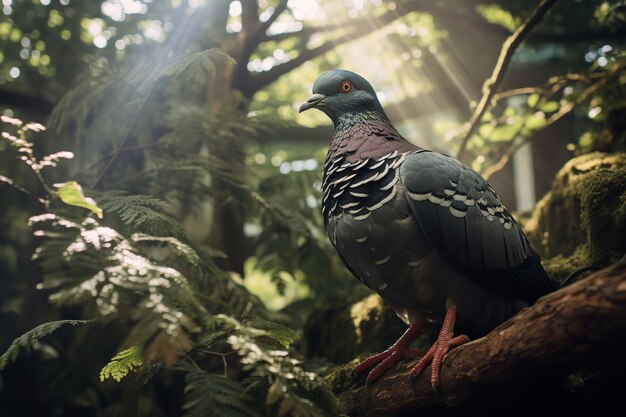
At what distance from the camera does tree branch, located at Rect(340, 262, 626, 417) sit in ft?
5.94

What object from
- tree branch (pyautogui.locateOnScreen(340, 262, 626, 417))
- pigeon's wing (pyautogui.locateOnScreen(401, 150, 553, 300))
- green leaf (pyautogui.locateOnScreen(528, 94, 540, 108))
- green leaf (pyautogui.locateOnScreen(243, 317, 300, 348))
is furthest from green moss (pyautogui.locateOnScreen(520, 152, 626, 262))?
green leaf (pyautogui.locateOnScreen(243, 317, 300, 348))

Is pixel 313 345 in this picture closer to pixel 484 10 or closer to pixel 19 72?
pixel 19 72

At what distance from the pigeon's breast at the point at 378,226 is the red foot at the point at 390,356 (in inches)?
8.9

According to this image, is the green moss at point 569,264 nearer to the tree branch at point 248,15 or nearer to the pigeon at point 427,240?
the pigeon at point 427,240

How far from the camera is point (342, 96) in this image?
330 centimetres

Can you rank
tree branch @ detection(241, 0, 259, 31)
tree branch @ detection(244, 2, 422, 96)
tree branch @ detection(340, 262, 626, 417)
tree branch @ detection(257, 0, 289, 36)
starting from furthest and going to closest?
tree branch @ detection(244, 2, 422, 96)
tree branch @ detection(241, 0, 259, 31)
tree branch @ detection(257, 0, 289, 36)
tree branch @ detection(340, 262, 626, 417)

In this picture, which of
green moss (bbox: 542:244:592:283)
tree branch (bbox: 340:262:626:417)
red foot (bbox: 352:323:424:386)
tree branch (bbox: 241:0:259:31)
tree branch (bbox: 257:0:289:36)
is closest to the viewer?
tree branch (bbox: 340:262:626:417)

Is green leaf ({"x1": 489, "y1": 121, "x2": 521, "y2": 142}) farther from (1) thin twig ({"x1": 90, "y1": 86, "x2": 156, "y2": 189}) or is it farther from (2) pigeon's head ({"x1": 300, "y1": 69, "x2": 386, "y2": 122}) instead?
(1) thin twig ({"x1": 90, "y1": 86, "x2": 156, "y2": 189})

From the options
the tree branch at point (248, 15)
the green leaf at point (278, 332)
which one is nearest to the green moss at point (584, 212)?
the green leaf at point (278, 332)

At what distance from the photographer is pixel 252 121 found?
4.30m

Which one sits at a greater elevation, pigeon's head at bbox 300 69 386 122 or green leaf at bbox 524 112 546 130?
green leaf at bbox 524 112 546 130

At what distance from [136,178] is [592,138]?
346cm

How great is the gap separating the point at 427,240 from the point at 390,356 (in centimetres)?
68

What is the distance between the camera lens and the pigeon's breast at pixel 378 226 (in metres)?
2.73
